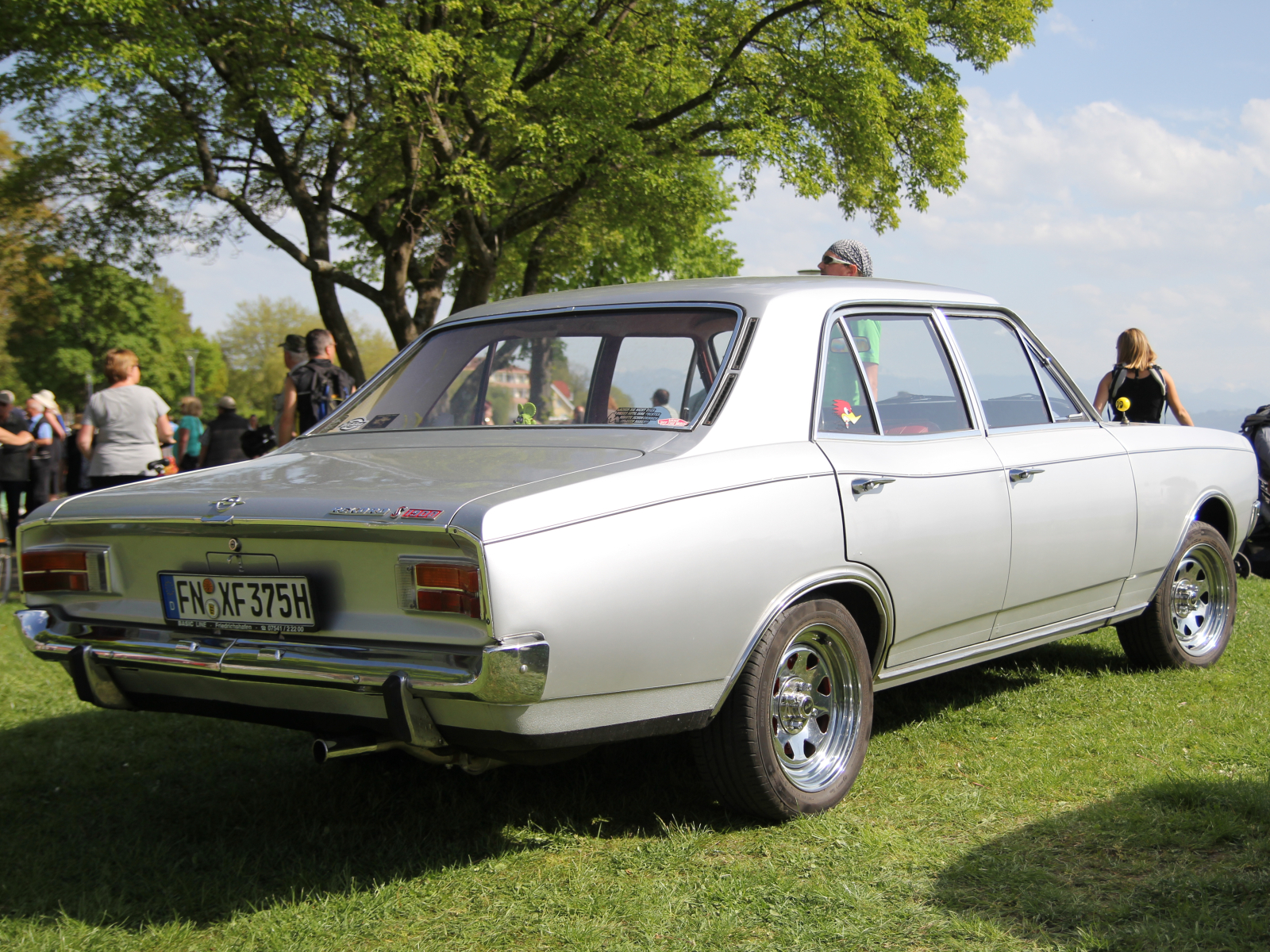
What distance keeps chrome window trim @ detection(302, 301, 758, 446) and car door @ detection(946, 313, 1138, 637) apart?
120 cm

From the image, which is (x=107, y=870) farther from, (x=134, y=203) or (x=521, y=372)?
(x=134, y=203)

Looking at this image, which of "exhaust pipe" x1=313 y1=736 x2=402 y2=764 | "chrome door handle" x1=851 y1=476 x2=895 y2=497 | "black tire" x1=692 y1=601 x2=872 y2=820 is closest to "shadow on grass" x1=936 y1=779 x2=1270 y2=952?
"black tire" x1=692 y1=601 x2=872 y2=820

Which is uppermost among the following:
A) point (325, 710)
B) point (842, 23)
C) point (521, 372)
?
point (842, 23)

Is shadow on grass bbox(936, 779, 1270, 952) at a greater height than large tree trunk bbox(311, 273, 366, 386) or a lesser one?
lesser

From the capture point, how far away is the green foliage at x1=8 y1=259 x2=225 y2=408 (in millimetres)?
19750

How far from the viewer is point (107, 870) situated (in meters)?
3.29

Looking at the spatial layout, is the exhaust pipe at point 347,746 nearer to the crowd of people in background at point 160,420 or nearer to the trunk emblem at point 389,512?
the trunk emblem at point 389,512

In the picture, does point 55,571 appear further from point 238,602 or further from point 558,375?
point 558,375

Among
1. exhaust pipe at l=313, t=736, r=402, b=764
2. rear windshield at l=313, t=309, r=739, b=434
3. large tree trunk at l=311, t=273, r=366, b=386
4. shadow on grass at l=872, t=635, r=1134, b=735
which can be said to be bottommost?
shadow on grass at l=872, t=635, r=1134, b=735

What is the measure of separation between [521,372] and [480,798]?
147 centimetres

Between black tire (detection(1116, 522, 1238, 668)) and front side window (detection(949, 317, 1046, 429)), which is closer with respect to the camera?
front side window (detection(949, 317, 1046, 429))

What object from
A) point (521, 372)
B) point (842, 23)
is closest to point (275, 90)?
point (842, 23)

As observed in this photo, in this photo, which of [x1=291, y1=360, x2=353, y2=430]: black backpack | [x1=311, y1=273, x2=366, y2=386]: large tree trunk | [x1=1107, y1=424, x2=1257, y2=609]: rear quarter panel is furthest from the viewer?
[x1=311, y1=273, x2=366, y2=386]: large tree trunk

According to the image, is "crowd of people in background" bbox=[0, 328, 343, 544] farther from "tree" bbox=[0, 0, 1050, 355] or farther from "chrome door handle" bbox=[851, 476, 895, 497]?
"tree" bbox=[0, 0, 1050, 355]
